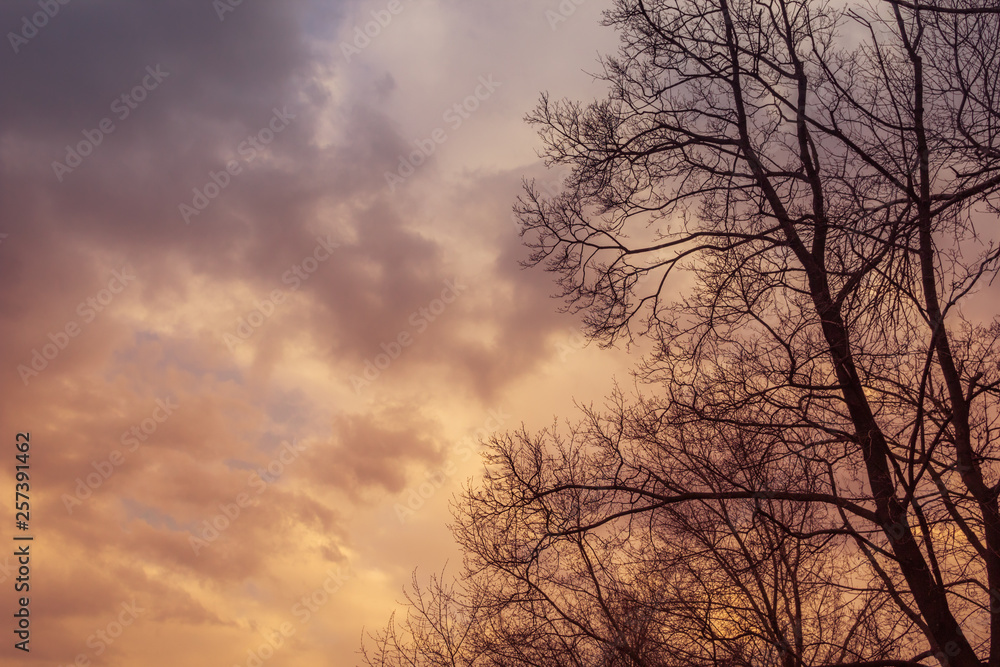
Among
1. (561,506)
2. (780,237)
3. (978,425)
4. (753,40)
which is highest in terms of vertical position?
(753,40)

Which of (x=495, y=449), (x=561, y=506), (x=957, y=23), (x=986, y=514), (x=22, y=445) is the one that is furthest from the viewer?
(x=22, y=445)

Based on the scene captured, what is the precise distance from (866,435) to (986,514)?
1277 millimetres

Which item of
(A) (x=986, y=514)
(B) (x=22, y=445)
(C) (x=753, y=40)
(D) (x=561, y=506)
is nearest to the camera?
(A) (x=986, y=514)

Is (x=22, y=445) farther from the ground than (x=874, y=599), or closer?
farther from the ground

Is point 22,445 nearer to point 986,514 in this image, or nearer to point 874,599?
point 874,599

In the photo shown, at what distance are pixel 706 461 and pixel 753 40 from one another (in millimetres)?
4754

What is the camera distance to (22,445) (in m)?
13.7

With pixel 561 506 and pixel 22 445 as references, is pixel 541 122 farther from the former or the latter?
pixel 22 445

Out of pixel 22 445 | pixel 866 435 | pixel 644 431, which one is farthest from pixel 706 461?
pixel 22 445

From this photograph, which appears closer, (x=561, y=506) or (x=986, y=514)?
(x=986, y=514)

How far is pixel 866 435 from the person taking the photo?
736 centimetres

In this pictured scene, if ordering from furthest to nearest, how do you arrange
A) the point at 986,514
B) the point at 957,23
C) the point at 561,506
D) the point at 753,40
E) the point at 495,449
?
the point at 495,449, the point at 753,40, the point at 561,506, the point at 986,514, the point at 957,23

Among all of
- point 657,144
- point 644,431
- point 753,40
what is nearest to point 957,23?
point 753,40

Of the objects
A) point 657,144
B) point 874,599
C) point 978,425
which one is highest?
point 657,144
